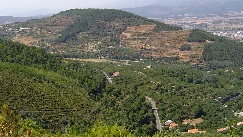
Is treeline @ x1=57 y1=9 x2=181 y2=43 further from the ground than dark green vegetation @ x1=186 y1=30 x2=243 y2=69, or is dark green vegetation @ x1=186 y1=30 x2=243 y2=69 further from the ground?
treeline @ x1=57 y1=9 x2=181 y2=43

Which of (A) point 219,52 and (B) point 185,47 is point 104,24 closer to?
(B) point 185,47

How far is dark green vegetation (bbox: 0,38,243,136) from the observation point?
35000 millimetres

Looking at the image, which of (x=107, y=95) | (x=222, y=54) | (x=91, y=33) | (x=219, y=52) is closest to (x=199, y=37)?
(x=219, y=52)

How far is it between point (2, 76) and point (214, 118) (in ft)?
83.5

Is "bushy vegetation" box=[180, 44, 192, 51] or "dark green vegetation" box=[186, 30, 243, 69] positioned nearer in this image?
"dark green vegetation" box=[186, 30, 243, 69]

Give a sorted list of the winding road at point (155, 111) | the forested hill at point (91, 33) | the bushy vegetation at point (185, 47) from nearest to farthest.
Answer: the winding road at point (155, 111)
the bushy vegetation at point (185, 47)
the forested hill at point (91, 33)

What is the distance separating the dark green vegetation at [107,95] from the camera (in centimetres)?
3500

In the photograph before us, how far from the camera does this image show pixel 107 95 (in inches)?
1815

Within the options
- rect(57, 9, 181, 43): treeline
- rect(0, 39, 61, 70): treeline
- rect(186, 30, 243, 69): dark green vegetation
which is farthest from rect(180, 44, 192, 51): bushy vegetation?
rect(0, 39, 61, 70): treeline

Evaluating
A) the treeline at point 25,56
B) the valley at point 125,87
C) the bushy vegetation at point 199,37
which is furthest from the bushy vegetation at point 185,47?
the treeline at point 25,56

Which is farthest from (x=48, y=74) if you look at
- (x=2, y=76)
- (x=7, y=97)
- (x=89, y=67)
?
(x=89, y=67)

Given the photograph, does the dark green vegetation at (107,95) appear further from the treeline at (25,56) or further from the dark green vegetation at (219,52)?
the dark green vegetation at (219,52)

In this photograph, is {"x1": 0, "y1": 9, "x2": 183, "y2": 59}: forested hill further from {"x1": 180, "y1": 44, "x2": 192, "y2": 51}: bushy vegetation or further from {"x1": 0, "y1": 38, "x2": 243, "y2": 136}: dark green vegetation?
{"x1": 0, "y1": 38, "x2": 243, "y2": 136}: dark green vegetation

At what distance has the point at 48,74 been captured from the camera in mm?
46406
